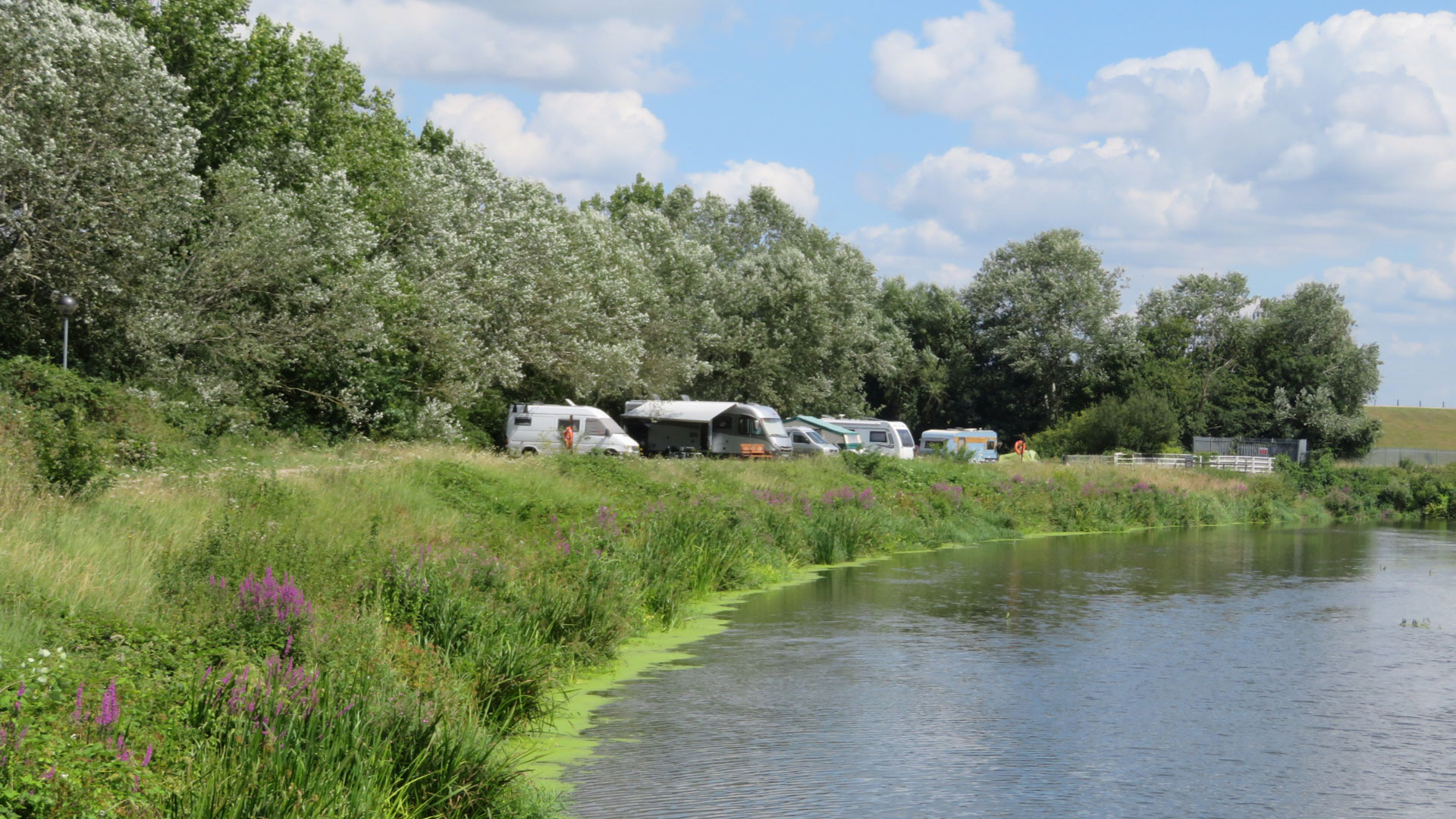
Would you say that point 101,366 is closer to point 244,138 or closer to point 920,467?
point 244,138

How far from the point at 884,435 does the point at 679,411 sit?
35.0 feet

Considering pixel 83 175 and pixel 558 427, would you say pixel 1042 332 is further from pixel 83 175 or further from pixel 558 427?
pixel 83 175

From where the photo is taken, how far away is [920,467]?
37281mm

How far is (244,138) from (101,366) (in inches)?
334

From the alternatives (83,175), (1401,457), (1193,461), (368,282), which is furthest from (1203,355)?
(83,175)

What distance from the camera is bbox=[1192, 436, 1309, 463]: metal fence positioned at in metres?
69.1

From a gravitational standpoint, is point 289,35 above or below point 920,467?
above

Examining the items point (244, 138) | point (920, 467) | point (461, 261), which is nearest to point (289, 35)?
point (244, 138)

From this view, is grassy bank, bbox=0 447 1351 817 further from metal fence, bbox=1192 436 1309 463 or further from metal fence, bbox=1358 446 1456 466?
metal fence, bbox=1358 446 1456 466

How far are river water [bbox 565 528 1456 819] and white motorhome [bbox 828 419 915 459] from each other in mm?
30870

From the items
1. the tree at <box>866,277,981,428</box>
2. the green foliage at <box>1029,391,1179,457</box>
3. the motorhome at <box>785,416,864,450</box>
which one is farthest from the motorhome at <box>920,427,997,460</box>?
the tree at <box>866,277,981,428</box>

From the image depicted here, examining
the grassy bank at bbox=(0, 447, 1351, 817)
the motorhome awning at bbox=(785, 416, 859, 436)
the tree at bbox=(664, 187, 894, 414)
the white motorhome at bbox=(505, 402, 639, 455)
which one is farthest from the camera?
the tree at bbox=(664, 187, 894, 414)

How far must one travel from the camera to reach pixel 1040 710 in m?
12.8

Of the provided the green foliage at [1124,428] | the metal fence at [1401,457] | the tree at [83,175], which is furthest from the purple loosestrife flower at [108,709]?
the metal fence at [1401,457]
